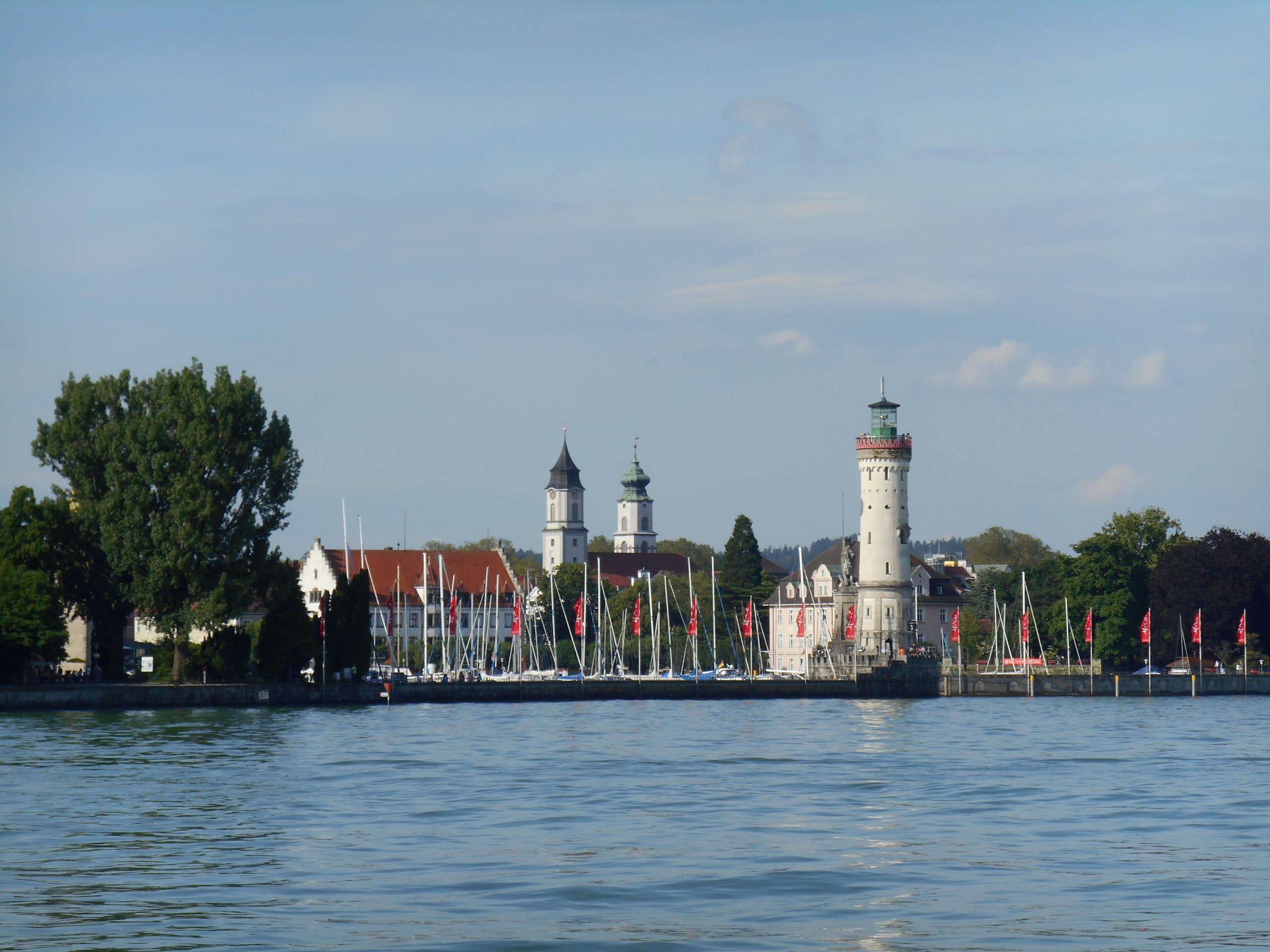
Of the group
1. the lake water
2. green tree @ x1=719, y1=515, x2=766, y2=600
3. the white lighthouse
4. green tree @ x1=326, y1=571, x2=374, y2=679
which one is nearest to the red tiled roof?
green tree @ x1=719, y1=515, x2=766, y2=600

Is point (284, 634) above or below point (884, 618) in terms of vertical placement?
below

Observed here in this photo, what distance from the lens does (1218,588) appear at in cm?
10800

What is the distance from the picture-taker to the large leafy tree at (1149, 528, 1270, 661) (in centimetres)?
10838

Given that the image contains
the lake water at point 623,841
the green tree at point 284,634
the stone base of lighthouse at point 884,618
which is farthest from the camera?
the stone base of lighthouse at point 884,618

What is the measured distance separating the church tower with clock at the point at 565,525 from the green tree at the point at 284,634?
114033 mm

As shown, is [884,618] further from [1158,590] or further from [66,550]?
[66,550]

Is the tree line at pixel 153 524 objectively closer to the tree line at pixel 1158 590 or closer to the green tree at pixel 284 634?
the green tree at pixel 284 634

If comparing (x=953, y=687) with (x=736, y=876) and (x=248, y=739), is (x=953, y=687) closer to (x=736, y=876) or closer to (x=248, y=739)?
(x=248, y=739)

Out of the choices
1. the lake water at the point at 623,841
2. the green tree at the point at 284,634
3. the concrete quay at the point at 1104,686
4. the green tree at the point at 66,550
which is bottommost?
the concrete quay at the point at 1104,686

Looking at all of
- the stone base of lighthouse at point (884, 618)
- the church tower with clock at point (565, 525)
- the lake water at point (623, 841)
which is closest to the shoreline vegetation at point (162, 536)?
the lake water at point (623, 841)

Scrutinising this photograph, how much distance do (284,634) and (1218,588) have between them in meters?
59.3

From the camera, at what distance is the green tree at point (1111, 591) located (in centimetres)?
11400

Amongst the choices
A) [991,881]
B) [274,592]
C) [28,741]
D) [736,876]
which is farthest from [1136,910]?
[274,592]

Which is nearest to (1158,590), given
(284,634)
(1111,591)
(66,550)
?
(1111,591)
